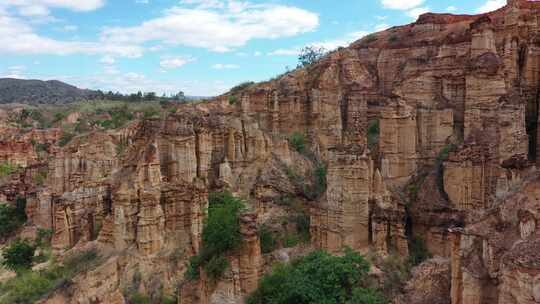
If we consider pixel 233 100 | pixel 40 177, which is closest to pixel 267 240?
pixel 233 100

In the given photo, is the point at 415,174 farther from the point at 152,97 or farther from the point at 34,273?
the point at 152,97

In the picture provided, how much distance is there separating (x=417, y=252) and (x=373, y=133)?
781 centimetres

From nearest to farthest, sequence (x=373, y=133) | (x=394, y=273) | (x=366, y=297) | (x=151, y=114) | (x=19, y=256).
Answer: (x=366, y=297) → (x=394, y=273) → (x=19, y=256) → (x=373, y=133) → (x=151, y=114)

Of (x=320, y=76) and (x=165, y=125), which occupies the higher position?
(x=320, y=76)

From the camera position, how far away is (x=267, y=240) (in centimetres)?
2161

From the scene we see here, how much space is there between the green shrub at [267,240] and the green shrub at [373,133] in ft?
21.6

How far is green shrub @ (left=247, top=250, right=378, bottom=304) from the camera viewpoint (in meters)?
16.2

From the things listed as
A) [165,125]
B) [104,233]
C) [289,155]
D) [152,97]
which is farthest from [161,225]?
[152,97]

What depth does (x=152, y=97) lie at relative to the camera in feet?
234

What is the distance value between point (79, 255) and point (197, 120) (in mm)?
8193

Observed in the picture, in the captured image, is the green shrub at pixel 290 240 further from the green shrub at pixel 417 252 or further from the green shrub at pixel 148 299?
the green shrub at pixel 148 299

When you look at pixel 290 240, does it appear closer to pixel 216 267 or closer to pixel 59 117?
pixel 216 267

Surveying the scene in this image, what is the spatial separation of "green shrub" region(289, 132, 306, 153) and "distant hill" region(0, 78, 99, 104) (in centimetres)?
9117

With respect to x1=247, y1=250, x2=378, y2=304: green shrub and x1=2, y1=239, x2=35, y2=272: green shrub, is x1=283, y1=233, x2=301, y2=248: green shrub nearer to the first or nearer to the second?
x1=247, y1=250, x2=378, y2=304: green shrub
